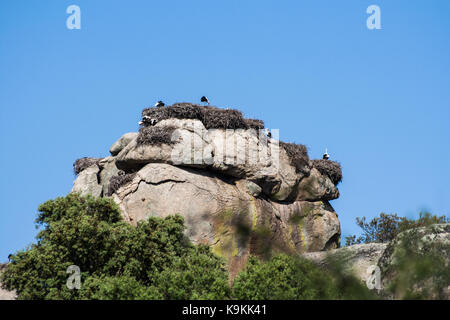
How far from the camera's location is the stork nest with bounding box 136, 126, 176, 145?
2256 cm

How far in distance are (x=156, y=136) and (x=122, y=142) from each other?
13.8 ft

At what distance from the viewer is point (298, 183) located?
26.0 m

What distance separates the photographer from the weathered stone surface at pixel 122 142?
1020 inches

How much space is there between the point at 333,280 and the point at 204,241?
48.2ft

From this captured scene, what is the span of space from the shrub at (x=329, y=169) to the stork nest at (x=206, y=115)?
14.6 ft

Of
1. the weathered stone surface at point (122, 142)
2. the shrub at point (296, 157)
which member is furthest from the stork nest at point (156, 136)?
the shrub at point (296, 157)

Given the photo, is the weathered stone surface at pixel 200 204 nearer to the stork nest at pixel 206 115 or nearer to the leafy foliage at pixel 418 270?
the stork nest at pixel 206 115

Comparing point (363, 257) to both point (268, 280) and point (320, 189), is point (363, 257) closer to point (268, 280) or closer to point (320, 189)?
point (268, 280)

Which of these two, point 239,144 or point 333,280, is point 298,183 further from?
point 333,280

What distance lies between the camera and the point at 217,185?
22.7 m

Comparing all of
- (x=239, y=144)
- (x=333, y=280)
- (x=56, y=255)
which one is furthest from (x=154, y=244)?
(x=333, y=280)

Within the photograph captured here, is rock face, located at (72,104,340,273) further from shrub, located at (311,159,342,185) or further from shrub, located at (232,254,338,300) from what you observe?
shrub, located at (232,254,338,300)

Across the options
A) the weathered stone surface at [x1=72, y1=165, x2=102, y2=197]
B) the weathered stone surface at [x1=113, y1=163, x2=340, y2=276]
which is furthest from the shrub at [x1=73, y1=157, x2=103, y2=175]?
the weathered stone surface at [x1=113, y1=163, x2=340, y2=276]

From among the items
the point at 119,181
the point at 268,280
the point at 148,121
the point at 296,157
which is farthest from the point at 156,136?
the point at 268,280
